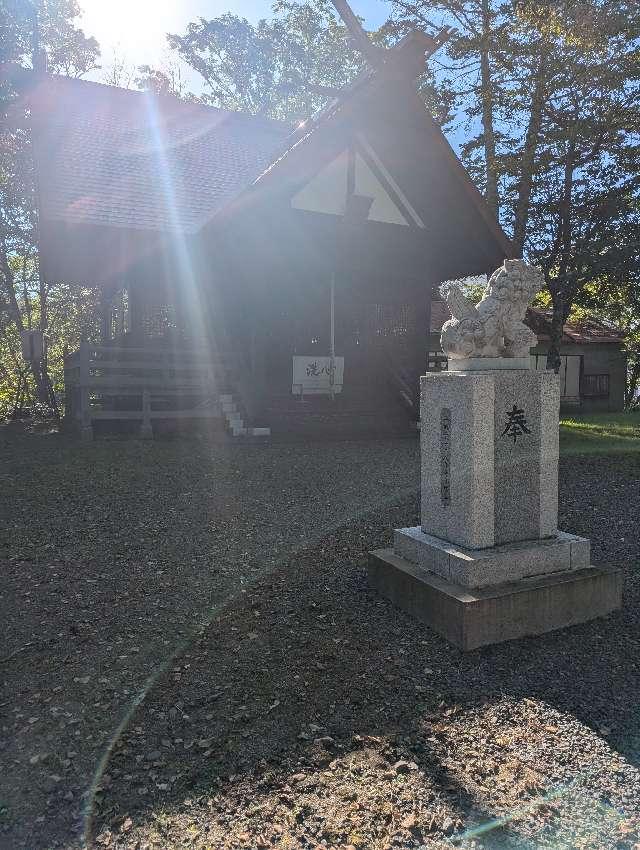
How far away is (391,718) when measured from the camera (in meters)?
2.57

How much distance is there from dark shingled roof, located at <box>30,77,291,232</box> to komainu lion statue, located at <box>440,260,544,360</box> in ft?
22.7

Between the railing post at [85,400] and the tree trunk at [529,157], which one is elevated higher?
the tree trunk at [529,157]

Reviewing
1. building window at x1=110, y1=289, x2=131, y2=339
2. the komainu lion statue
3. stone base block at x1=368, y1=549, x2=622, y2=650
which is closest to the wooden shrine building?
building window at x1=110, y1=289, x2=131, y2=339

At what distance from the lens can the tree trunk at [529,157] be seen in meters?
11.7

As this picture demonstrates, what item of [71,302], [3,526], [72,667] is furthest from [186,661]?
[71,302]

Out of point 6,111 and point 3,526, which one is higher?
point 6,111

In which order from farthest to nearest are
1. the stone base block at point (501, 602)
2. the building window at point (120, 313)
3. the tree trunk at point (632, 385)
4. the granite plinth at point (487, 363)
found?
the tree trunk at point (632, 385) → the building window at point (120, 313) → the granite plinth at point (487, 363) → the stone base block at point (501, 602)

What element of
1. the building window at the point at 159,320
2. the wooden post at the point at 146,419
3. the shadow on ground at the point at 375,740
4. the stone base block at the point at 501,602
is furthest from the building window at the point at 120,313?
the shadow on ground at the point at 375,740

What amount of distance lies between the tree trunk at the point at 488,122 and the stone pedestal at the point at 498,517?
1067 cm

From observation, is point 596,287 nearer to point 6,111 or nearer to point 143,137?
point 143,137

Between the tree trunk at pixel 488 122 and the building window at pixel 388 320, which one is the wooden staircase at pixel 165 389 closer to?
the building window at pixel 388 320

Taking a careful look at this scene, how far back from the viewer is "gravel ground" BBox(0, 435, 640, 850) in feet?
6.62

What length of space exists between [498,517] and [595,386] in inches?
864

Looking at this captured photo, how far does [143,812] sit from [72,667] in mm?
1127
